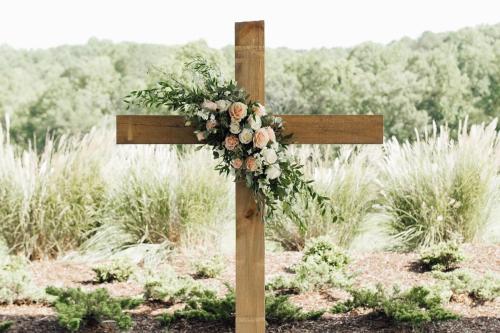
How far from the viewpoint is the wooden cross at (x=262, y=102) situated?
353cm

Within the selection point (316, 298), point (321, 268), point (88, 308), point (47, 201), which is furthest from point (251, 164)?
point (47, 201)

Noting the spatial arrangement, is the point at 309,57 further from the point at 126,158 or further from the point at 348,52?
the point at 126,158

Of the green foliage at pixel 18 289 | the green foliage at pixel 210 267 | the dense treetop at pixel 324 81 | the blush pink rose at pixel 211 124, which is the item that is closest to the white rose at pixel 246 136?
the blush pink rose at pixel 211 124

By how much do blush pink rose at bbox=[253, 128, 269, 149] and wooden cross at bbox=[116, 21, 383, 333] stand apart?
281mm

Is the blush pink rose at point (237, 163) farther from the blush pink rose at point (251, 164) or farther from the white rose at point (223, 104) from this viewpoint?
the white rose at point (223, 104)

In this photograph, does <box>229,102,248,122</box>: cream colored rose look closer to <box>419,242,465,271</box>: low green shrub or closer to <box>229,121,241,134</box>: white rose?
<box>229,121,241,134</box>: white rose

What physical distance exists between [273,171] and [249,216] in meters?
0.32

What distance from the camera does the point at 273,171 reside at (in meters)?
3.31

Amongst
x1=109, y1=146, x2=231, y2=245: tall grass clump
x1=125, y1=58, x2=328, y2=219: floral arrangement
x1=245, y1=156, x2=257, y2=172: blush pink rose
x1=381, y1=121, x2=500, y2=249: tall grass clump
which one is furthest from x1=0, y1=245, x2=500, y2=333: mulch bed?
x1=245, y1=156, x2=257, y2=172: blush pink rose

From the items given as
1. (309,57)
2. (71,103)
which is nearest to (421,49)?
(309,57)

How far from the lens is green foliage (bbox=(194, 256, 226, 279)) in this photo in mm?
5555

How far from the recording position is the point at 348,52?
2244 cm

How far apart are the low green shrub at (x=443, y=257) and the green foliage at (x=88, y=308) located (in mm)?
2340

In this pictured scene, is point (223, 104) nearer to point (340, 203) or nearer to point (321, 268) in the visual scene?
point (321, 268)
